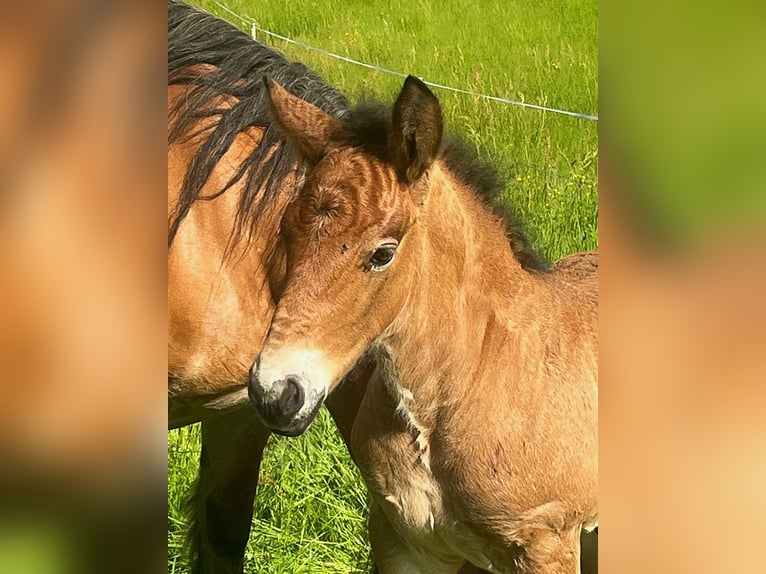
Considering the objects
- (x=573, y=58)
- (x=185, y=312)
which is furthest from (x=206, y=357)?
(x=573, y=58)

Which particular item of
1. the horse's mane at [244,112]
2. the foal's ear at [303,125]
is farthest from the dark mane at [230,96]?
the foal's ear at [303,125]

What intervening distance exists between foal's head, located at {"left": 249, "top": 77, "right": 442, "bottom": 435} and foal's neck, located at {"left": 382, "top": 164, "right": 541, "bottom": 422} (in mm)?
65

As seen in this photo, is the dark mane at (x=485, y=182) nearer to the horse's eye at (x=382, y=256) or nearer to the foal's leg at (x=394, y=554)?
the horse's eye at (x=382, y=256)

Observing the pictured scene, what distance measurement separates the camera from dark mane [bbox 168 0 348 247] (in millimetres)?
1937

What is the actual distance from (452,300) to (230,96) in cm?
74

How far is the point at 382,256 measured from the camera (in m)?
1.51

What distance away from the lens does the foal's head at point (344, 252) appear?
142 centimetres
